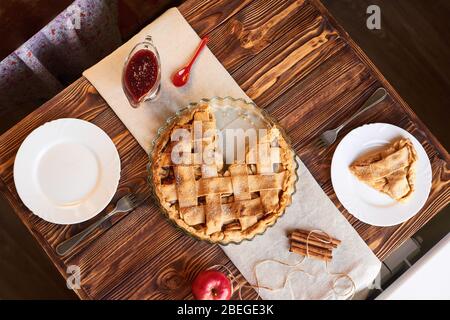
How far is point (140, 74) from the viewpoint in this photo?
1444 millimetres

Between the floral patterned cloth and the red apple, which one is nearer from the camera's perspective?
the red apple

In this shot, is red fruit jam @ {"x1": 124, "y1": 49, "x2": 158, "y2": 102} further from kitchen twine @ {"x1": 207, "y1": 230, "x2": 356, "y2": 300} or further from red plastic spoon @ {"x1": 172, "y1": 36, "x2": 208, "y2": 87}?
kitchen twine @ {"x1": 207, "y1": 230, "x2": 356, "y2": 300}

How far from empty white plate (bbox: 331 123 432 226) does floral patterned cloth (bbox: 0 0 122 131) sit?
0.92m

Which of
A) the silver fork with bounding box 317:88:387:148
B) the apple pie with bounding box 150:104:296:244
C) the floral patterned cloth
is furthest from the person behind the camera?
the floral patterned cloth

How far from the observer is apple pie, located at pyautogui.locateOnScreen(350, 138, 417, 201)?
1.47 m

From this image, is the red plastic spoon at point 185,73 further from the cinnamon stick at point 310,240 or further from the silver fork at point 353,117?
the cinnamon stick at point 310,240

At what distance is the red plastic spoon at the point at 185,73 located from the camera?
1483 mm

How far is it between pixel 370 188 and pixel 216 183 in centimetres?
45

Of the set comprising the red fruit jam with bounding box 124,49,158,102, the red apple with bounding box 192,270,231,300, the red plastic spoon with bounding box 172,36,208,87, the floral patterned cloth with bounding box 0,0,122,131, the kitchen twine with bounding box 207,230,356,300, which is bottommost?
the kitchen twine with bounding box 207,230,356,300

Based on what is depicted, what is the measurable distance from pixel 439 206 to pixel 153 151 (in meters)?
0.85

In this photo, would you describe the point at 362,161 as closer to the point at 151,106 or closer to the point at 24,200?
the point at 151,106

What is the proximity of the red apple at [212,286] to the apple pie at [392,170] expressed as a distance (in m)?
0.48

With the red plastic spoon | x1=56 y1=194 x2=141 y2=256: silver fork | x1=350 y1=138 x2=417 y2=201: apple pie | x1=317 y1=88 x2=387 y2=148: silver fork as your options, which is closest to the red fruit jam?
the red plastic spoon

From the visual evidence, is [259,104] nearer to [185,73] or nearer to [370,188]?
[185,73]
